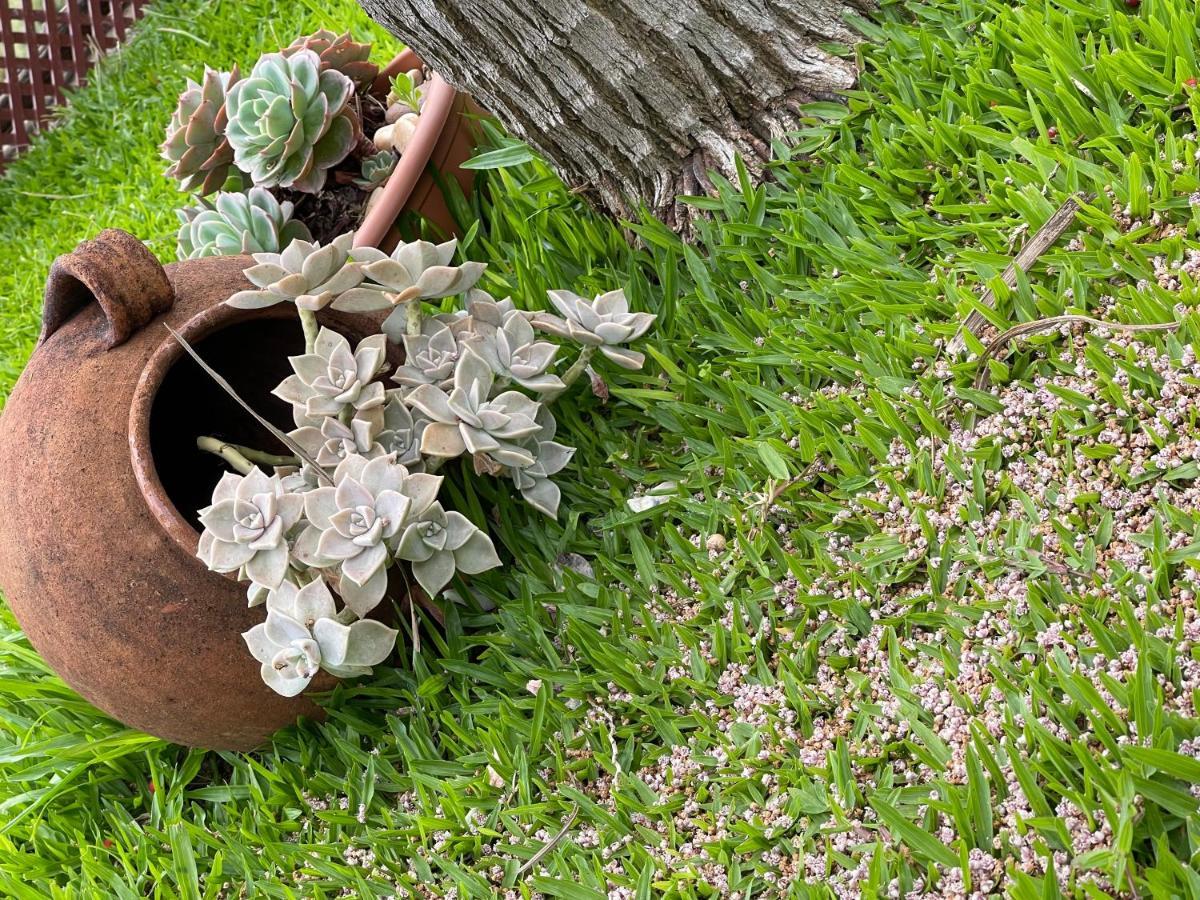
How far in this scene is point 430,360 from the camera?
1935 millimetres

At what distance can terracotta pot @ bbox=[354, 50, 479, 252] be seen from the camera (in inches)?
93.5

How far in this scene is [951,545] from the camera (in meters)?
1.64

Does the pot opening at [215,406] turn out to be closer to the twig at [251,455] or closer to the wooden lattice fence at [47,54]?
the twig at [251,455]

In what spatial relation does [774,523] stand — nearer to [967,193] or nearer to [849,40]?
[967,193]

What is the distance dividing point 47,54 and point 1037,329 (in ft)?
14.9

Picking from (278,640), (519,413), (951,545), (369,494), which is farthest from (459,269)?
(951,545)

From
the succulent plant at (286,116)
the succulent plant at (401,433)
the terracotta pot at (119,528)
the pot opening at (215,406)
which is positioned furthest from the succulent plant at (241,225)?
the succulent plant at (401,433)

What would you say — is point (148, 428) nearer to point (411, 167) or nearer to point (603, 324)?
point (603, 324)

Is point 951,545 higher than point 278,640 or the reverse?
the reverse

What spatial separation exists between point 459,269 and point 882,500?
2.65 ft

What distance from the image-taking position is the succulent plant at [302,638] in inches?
67.0

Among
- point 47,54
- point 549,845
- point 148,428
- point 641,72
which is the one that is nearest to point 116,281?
point 148,428

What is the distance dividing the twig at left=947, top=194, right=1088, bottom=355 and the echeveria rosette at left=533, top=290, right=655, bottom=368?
543 millimetres

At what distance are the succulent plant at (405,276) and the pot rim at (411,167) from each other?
465 mm
